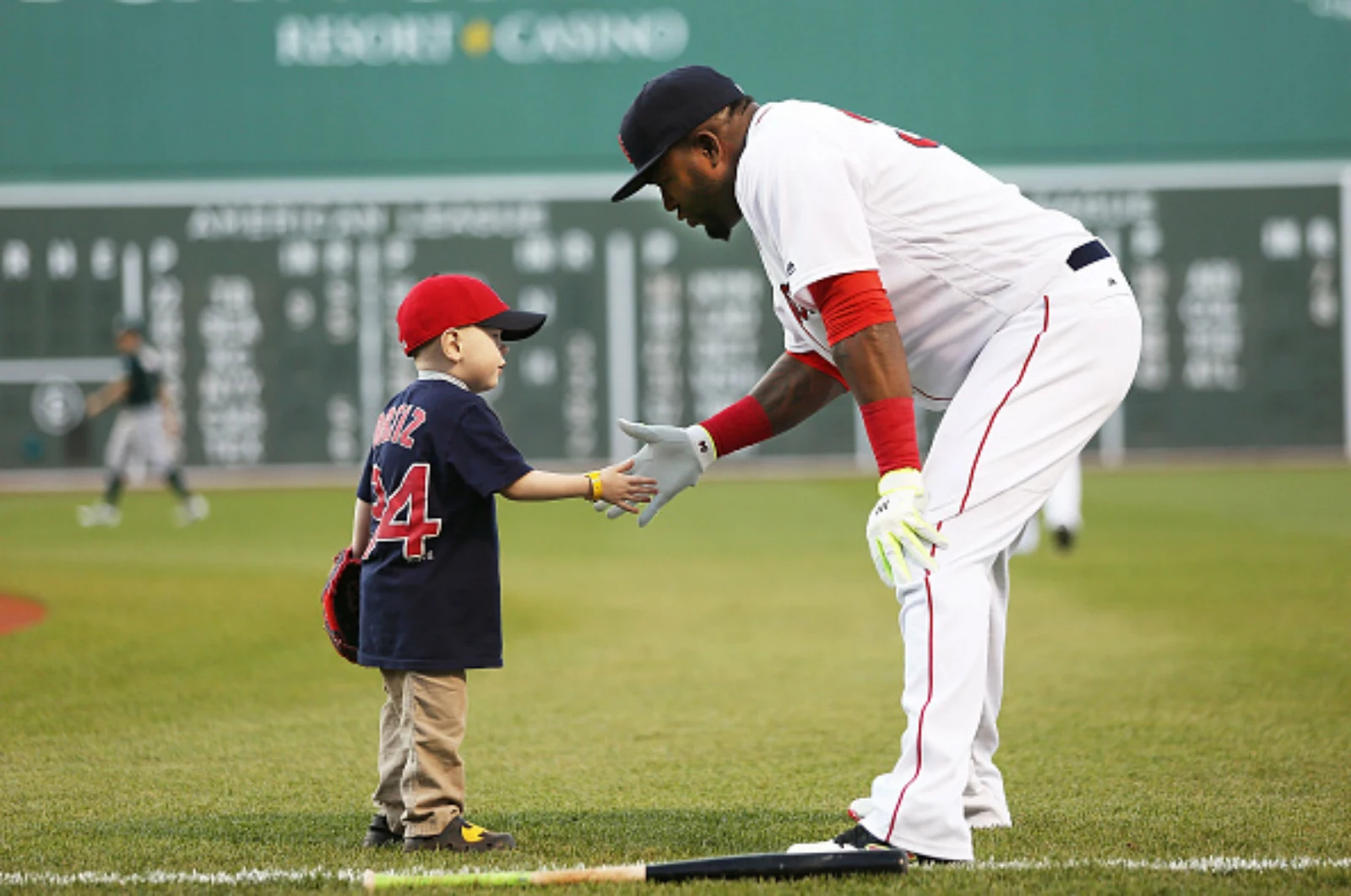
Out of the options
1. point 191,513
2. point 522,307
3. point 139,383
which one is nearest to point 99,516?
point 191,513

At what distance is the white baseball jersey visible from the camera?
3.05m

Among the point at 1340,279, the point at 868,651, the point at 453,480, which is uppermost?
the point at 1340,279

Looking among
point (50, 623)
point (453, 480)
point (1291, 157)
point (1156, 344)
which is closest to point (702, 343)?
point (1156, 344)

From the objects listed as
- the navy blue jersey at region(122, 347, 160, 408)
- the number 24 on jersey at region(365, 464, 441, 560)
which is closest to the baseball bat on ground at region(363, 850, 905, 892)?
the number 24 on jersey at region(365, 464, 441, 560)

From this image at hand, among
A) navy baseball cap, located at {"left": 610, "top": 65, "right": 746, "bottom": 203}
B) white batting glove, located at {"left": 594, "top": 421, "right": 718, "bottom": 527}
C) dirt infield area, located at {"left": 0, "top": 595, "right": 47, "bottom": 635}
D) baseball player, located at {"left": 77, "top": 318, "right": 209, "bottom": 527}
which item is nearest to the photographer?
navy baseball cap, located at {"left": 610, "top": 65, "right": 746, "bottom": 203}

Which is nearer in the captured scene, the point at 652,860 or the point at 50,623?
the point at 652,860

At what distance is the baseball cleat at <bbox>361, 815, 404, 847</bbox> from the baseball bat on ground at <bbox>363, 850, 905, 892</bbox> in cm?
46

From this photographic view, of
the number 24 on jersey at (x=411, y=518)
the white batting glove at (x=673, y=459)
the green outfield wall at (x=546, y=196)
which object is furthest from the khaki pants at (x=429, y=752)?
the green outfield wall at (x=546, y=196)

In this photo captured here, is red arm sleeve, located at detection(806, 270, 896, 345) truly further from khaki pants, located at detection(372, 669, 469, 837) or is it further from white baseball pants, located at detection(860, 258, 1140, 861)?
khaki pants, located at detection(372, 669, 469, 837)

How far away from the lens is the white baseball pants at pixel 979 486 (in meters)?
3.06

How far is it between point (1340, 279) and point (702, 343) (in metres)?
8.18

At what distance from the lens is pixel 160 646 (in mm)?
7219

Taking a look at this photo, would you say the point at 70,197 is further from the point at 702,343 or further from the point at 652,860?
the point at 652,860

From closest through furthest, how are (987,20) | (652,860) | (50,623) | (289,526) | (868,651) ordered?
(652,860), (868,651), (50,623), (289,526), (987,20)
